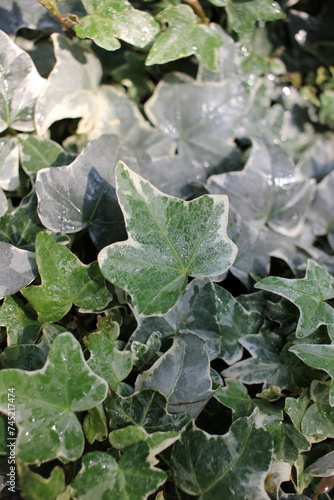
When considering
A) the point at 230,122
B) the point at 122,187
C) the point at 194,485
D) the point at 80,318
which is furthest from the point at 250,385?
the point at 230,122

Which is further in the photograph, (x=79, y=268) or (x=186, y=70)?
(x=186, y=70)

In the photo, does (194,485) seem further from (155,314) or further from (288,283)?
(288,283)

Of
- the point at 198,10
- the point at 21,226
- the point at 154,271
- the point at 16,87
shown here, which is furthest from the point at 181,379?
the point at 198,10

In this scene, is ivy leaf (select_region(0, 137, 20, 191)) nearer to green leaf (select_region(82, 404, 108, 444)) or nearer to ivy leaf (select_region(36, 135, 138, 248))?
ivy leaf (select_region(36, 135, 138, 248))

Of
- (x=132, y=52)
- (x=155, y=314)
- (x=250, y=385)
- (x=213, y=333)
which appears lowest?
(x=250, y=385)

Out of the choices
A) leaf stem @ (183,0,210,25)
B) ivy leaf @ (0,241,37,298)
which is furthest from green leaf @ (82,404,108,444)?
leaf stem @ (183,0,210,25)

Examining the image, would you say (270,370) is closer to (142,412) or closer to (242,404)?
(242,404)
